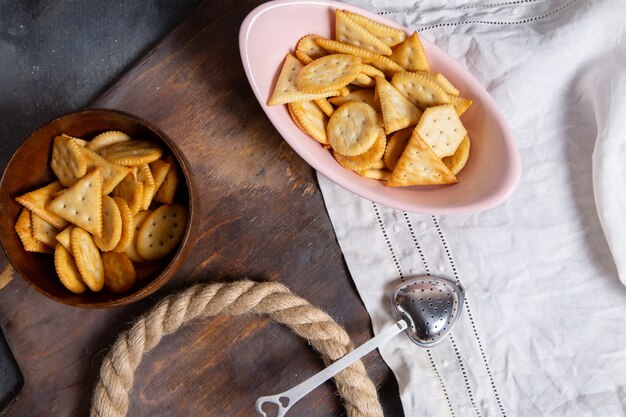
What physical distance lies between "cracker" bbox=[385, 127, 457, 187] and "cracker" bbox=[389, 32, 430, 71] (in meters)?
0.10

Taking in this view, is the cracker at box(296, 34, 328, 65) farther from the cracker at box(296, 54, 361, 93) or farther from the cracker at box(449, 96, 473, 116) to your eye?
the cracker at box(449, 96, 473, 116)

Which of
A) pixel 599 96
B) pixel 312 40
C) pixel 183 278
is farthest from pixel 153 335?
pixel 599 96

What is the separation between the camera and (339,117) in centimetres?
82

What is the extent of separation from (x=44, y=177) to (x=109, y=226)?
13 centimetres

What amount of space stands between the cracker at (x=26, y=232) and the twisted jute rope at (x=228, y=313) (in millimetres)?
169

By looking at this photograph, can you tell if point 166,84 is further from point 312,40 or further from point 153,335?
point 153,335

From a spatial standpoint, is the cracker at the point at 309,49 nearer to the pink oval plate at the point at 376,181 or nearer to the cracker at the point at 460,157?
the pink oval plate at the point at 376,181

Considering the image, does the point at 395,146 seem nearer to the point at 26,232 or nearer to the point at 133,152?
the point at 133,152

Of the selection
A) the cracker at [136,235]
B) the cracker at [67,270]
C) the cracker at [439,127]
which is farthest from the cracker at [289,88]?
the cracker at [67,270]

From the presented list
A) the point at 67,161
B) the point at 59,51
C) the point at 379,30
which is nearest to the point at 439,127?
the point at 379,30

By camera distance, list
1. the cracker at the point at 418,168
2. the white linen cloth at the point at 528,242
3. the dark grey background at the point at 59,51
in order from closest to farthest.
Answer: the cracker at the point at 418,168 < the white linen cloth at the point at 528,242 < the dark grey background at the point at 59,51

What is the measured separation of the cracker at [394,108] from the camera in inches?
30.8

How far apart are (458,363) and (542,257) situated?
0.19 meters

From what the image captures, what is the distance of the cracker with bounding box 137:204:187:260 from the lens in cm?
83
